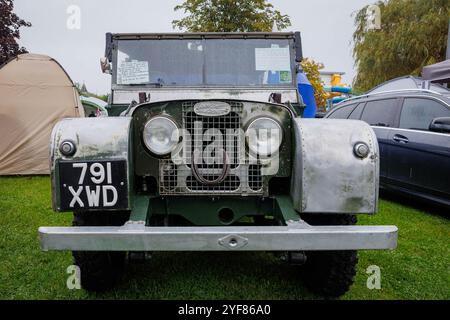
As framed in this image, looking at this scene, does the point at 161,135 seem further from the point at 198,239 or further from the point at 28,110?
the point at 28,110

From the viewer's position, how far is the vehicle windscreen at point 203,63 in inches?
151

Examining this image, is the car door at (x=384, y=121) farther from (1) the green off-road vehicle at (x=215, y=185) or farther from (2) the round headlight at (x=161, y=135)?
(2) the round headlight at (x=161, y=135)

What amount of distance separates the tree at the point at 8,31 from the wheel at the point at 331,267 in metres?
15.0

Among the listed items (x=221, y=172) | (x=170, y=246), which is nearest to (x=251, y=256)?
(x=221, y=172)

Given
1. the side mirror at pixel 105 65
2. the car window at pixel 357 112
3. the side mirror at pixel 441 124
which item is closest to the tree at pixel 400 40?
the car window at pixel 357 112

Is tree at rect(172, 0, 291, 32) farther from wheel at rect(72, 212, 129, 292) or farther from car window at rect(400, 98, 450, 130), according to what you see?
wheel at rect(72, 212, 129, 292)

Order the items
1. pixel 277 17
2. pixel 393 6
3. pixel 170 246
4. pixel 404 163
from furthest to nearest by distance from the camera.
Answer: pixel 393 6, pixel 277 17, pixel 404 163, pixel 170 246

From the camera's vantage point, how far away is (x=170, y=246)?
210 centimetres

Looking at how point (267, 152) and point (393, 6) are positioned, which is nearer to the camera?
point (267, 152)

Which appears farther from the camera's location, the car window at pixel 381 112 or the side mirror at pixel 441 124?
the car window at pixel 381 112

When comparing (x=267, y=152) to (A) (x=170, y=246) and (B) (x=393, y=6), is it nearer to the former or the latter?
(A) (x=170, y=246)

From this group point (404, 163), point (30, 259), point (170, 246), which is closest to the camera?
point (170, 246)

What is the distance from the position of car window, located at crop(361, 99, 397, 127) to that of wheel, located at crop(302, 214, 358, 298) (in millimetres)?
3723
